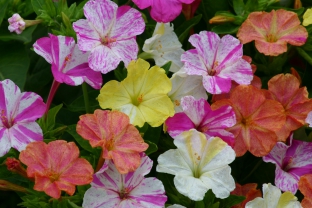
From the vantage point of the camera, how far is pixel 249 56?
122 cm

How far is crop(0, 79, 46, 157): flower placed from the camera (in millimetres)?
973

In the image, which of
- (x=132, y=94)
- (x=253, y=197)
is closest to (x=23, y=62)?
(x=132, y=94)

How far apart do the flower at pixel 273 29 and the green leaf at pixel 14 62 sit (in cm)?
43

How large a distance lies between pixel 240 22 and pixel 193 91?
0.64 feet

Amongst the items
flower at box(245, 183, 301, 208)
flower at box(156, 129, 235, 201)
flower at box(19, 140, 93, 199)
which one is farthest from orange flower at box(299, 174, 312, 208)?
flower at box(19, 140, 93, 199)

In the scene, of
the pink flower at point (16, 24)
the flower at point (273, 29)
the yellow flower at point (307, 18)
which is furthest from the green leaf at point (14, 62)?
the yellow flower at point (307, 18)

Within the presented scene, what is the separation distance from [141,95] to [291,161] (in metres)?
0.30

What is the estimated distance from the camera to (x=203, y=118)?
1.05 metres

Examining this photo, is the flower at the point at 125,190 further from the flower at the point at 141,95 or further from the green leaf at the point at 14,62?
the green leaf at the point at 14,62

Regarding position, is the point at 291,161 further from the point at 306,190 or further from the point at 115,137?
the point at 115,137

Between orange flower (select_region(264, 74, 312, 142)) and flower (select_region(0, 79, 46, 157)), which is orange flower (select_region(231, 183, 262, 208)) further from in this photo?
flower (select_region(0, 79, 46, 157))

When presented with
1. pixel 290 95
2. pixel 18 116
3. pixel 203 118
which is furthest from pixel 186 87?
pixel 18 116

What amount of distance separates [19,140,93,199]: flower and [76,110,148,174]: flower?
35 mm

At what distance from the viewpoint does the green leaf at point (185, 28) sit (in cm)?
120
